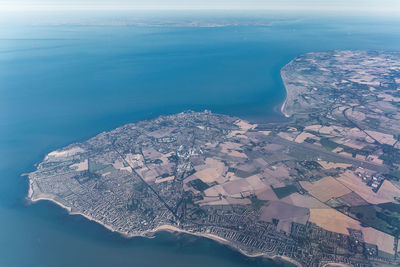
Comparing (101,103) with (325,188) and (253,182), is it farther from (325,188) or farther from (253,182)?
(325,188)

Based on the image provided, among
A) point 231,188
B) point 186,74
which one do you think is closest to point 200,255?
point 231,188

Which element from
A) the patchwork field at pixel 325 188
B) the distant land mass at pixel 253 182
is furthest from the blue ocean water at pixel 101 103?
the patchwork field at pixel 325 188

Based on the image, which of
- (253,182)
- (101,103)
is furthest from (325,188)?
(101,103)

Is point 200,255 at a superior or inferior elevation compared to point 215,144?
inferior

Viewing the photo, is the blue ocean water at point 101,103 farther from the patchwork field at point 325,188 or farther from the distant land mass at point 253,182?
the patchwork field at point 325,188

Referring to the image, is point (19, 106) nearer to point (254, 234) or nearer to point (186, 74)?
point (186, 74)

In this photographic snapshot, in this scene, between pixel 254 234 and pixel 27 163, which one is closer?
pixel 254 234
